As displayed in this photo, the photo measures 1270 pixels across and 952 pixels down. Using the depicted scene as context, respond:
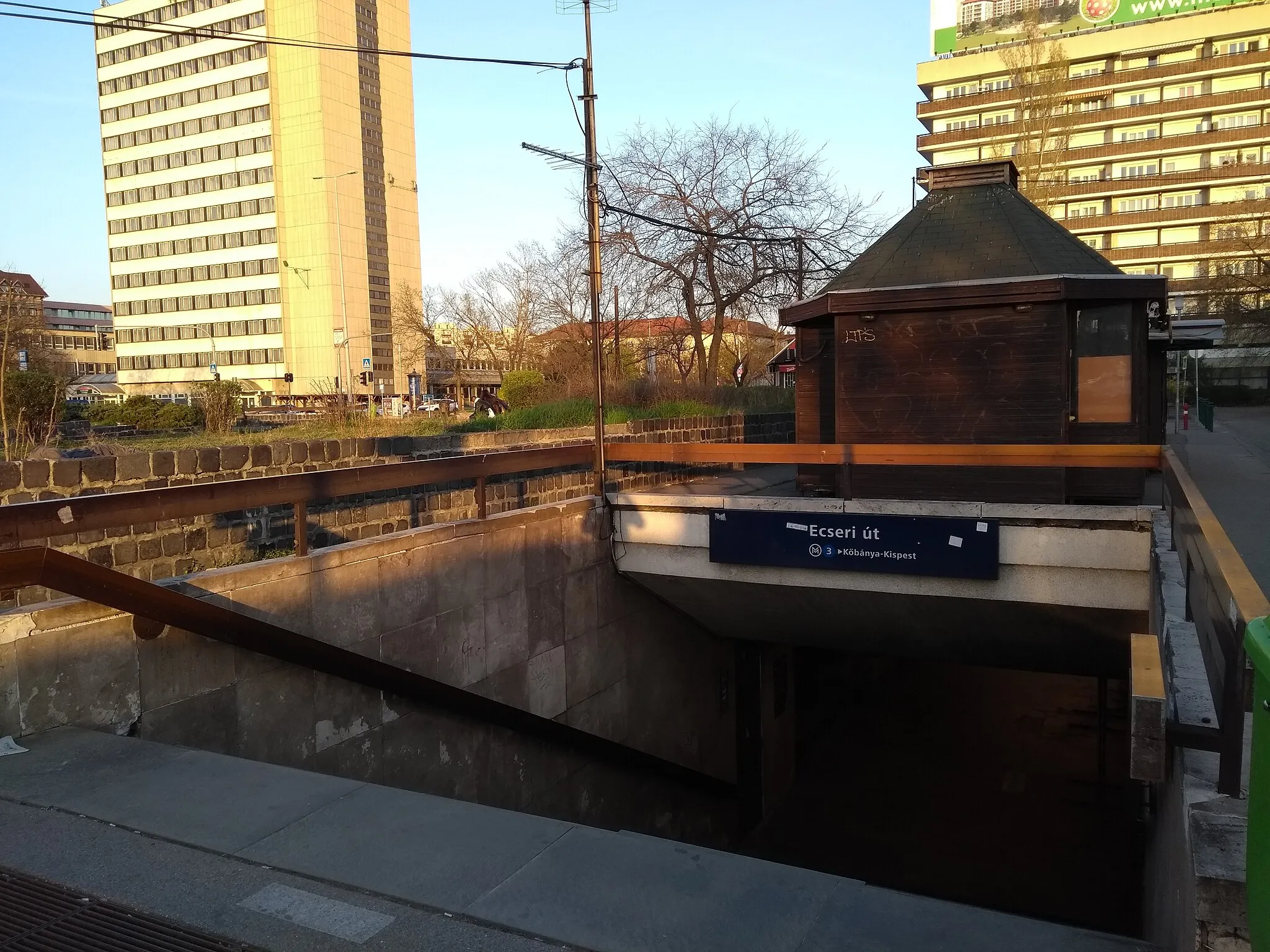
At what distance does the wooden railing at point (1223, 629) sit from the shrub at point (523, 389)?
51.3 feet

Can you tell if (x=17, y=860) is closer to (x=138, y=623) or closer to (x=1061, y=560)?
(x=138, y=623)

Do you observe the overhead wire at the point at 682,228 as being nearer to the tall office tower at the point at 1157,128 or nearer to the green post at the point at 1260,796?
the green post at the point at 1260,796

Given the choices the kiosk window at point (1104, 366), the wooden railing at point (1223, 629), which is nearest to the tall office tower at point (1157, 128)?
the kiosk window at point (1104, 366)

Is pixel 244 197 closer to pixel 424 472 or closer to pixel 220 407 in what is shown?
pixel 220 407

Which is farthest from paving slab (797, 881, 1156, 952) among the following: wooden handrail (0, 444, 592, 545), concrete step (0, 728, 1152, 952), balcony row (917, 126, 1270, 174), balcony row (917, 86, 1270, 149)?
balcony row (917, 126, 1270, 174)

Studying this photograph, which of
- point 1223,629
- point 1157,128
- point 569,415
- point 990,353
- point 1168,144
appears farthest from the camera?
point 1157,128

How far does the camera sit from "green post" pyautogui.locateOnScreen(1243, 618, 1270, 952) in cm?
201

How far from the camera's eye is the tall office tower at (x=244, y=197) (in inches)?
2603

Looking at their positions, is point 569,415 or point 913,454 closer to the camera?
point 913,454

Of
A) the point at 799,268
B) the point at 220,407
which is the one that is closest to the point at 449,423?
the point at 220,407

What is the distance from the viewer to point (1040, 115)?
41.2m

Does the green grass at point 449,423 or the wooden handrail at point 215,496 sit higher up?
the green grass at point 449,423

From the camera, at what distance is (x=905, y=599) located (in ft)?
31.5

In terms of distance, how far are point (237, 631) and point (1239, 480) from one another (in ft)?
41.9
